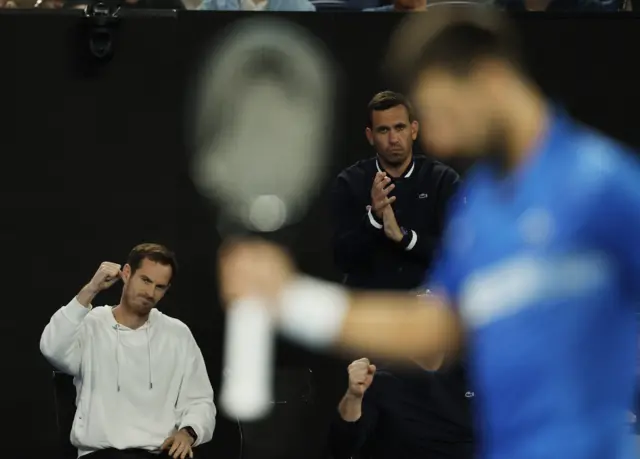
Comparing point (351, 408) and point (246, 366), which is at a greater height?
point (246, 366)

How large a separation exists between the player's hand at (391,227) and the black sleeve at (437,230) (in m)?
0.02

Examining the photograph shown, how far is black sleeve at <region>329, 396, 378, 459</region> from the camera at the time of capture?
3463 millimetres

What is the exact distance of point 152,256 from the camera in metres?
3.66

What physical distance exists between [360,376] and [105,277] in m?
0.84

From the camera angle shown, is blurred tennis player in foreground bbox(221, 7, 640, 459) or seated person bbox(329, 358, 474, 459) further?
seated person bbox(329, 358, 474, 459)

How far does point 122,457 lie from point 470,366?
1059mm

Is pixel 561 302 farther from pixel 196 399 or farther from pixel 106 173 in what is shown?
pixel 106 173

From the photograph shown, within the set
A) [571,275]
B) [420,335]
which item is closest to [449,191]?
[420,335]

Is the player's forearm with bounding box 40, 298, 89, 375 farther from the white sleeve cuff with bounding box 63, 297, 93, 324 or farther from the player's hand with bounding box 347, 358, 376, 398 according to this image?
the player's hand with bounding box 347, 358, 376, 398

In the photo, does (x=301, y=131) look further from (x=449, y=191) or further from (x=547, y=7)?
(x=547, y=7)

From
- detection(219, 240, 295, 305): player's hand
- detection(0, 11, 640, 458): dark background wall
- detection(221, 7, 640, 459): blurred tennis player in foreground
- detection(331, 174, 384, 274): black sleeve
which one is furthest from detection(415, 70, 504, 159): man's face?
detection(0, 11, 640, 458): dark background wall

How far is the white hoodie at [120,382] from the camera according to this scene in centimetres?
340

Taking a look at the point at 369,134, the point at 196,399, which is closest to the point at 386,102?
the point at 369,134

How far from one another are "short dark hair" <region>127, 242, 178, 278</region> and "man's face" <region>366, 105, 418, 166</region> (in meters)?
0.75
